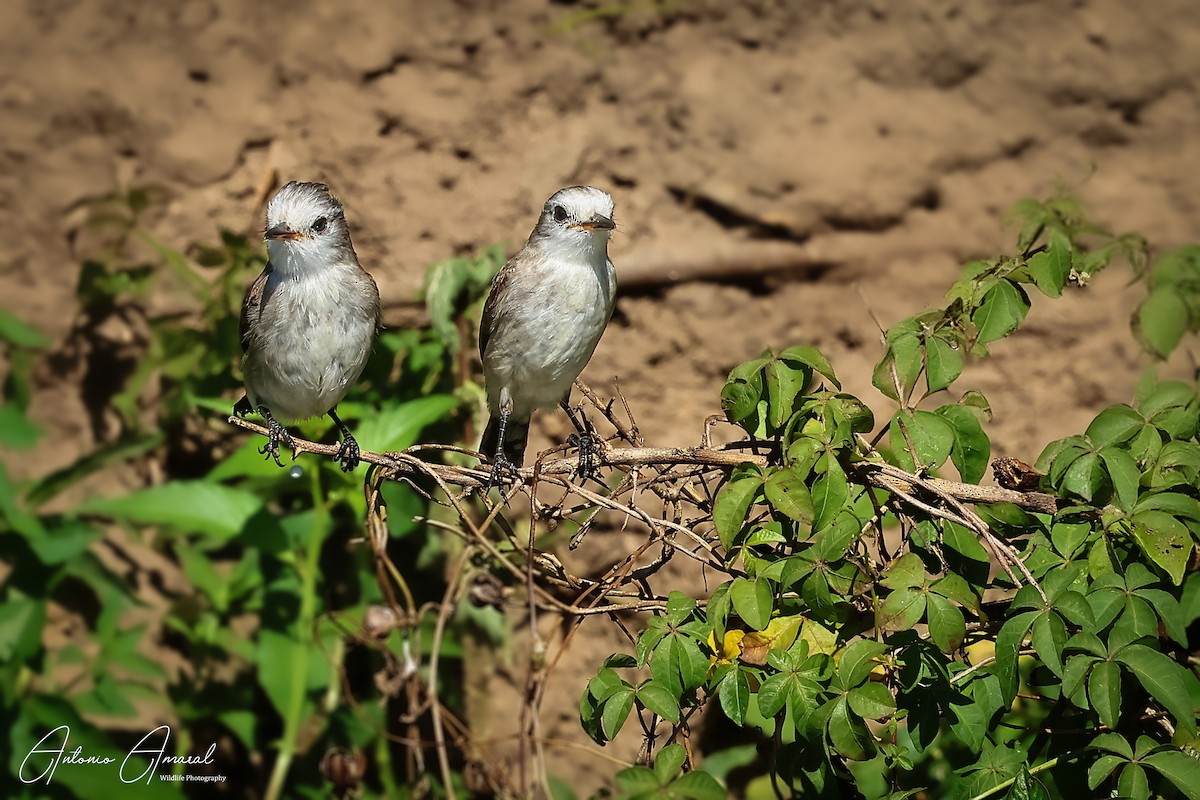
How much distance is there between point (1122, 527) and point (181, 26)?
4857 mm

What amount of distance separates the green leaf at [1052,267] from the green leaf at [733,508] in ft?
2.93

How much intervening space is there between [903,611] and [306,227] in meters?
2.16

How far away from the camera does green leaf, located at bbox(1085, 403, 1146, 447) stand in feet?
8.95

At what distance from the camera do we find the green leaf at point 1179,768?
7.54 ft

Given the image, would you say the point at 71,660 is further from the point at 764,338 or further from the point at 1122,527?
the point at 1122,527

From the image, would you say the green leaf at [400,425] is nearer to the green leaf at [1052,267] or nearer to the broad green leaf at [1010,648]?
the green leaf at [1052,267]

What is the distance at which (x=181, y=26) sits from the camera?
5492mm

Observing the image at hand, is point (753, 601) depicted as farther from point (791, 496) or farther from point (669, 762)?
point (669, 762)

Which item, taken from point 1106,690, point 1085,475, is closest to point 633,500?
point 1085,475

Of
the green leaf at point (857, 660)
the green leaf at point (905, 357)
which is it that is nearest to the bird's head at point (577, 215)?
the green leaf at point (905, 357)

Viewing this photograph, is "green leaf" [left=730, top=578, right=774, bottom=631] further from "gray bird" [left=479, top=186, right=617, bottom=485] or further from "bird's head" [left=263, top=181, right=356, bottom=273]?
"bird's head" [left=263, top=181, right=356, bottom=273]

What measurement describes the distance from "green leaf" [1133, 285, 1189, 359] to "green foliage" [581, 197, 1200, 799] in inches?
8.7

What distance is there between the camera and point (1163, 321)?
3219 mm

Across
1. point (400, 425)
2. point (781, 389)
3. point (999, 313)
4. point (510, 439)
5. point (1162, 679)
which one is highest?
point (999, 313)
